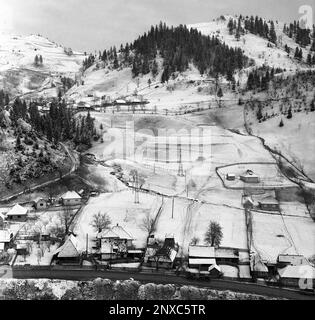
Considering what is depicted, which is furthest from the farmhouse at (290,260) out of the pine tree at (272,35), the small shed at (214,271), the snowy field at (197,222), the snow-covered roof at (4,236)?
the pine tree at (272,35)

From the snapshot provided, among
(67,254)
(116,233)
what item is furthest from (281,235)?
(67,254)

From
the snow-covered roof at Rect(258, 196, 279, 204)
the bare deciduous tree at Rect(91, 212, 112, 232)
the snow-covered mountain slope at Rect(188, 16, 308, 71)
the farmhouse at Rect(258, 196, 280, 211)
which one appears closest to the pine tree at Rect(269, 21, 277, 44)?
the snow-covered mountain slope at Rect(188, 16, 308, 71)

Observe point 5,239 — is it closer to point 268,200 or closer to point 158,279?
point 158,279

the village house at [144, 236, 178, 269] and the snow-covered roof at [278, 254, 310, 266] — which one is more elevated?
the village house at [144, 236, 178, 269]

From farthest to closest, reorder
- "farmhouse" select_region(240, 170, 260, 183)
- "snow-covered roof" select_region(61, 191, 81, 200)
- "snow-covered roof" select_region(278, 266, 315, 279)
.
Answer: "farmhouse" select_region(240, 170, 260, 183)
"snow-covered roof" select_region(61, 191, 81, 200)
"snow-covered roof" select_region(278, 266, 315, 279)

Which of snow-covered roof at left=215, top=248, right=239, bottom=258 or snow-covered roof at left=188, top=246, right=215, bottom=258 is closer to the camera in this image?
snow-covered roof at left=188, top=246, right=215, bottom=258

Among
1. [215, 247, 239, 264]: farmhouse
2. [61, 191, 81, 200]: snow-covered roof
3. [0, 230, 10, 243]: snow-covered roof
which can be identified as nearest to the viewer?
[215, 247, 239, 264]: farmhouse

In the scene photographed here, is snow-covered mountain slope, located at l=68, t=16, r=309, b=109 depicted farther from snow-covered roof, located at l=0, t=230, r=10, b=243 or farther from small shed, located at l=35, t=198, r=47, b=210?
snow-covered roof, located at l=0, t=230, r=10, b=243
